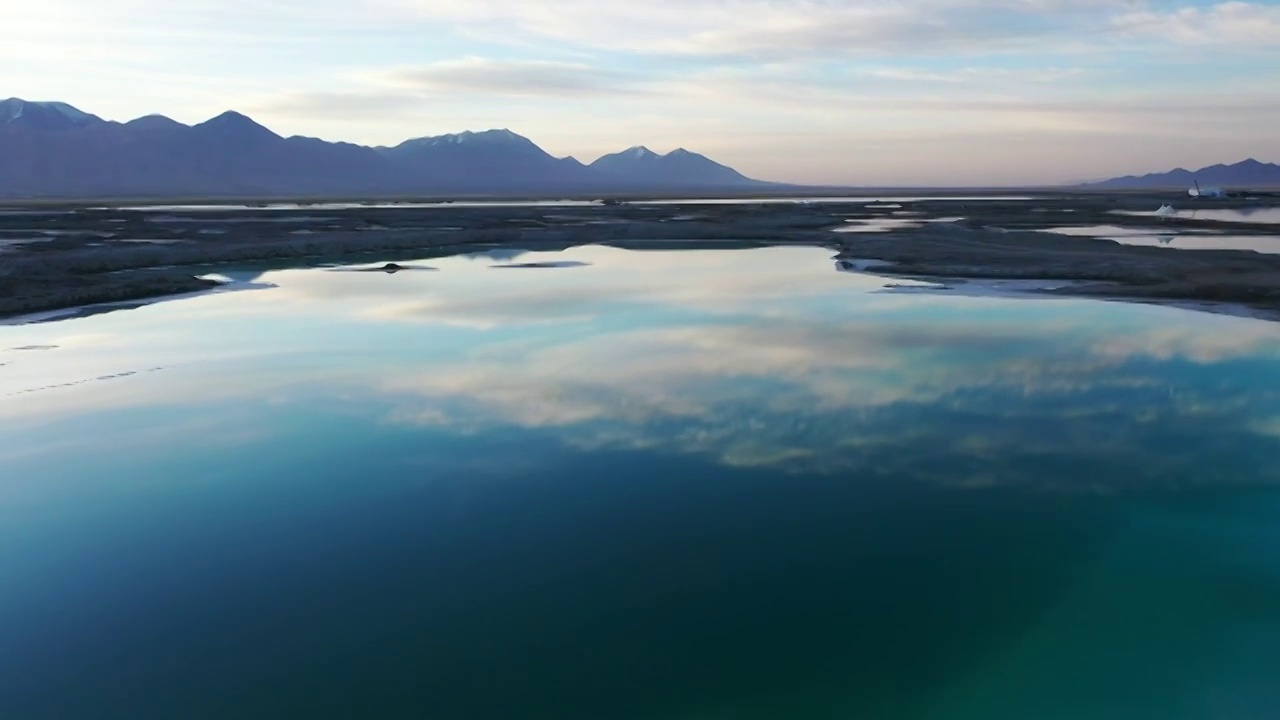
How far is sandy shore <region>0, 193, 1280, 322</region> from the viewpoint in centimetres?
2488

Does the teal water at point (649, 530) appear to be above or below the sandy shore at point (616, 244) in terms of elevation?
below

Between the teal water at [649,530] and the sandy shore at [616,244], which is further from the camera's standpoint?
the sandy shore at [616,244]

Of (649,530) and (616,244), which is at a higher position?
(616,244)

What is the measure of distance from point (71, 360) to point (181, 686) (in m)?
13.2

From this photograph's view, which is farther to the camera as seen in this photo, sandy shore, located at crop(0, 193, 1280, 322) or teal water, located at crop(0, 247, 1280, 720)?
sandy shore, located at crop(0, 193, 1280, 322)

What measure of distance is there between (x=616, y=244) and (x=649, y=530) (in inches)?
1441

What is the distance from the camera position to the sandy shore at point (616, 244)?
81.6 ft

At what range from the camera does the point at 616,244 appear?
45.1 meters

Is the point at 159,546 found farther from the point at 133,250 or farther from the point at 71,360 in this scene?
the point at 133,250

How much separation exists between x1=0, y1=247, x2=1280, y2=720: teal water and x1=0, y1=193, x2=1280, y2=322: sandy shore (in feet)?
24.5

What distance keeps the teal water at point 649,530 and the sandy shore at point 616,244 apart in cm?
748

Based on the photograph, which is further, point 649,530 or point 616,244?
point 616,244

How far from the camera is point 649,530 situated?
9258 mm

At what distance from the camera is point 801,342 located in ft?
59.9
